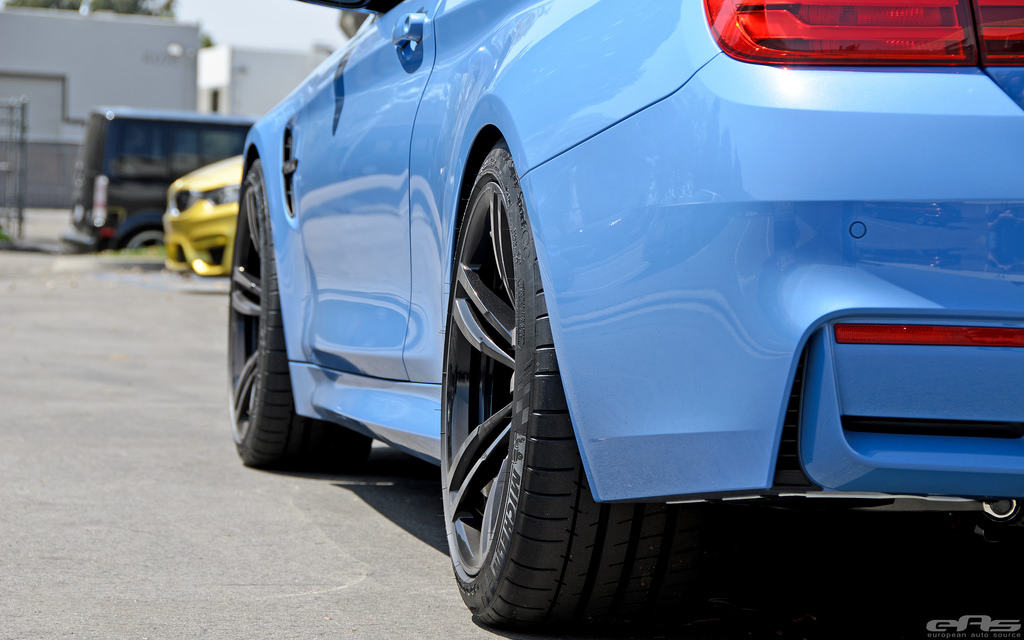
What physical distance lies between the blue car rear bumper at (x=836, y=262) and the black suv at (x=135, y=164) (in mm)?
16492

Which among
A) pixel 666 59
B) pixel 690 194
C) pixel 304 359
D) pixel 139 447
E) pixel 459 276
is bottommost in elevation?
pixel 139 447

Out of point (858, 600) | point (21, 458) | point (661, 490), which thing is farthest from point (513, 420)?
point (21, 458)

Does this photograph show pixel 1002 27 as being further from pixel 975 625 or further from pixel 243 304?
pixel 243 304

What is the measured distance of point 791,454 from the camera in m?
2.11

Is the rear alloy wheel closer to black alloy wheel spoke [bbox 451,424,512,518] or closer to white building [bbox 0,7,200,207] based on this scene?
black alloy wheel spoke [bbox 451,424,512,518]

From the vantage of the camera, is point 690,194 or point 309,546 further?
point 309,546

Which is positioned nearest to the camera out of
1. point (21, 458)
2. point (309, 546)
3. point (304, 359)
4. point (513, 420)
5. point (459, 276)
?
point (513, 420)

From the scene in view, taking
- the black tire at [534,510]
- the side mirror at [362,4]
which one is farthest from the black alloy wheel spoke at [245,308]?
the black tire at [534,510]

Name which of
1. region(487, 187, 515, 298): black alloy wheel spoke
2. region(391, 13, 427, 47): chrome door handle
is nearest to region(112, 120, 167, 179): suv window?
region(391, 13, 427, 47): chrome door handle

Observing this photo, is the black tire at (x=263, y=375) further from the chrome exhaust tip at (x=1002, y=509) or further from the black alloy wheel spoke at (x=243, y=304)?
the chrome exhaust tip at (x=1002, y=509)

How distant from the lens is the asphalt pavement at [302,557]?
2.79m

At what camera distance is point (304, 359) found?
13.8ft

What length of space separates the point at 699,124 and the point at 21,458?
325 centimetres

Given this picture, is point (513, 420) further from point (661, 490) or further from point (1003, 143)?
point (1003, 143)
